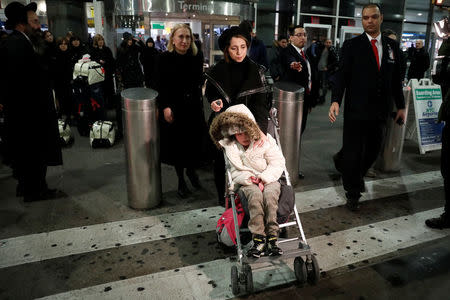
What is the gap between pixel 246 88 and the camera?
12.6ft

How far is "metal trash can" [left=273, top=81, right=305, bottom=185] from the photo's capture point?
190 inches

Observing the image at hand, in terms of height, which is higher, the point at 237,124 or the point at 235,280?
A: the point at 237,124

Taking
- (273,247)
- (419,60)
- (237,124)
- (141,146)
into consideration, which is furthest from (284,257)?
(419,60)

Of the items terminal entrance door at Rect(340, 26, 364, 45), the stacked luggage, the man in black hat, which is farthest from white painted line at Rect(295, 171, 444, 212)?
terminal entrance door at Rect(340, 26, 364, 45)

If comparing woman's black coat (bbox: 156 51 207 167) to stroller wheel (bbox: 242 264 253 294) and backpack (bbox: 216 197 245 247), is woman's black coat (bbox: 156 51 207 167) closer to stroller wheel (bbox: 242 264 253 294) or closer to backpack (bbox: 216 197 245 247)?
backpack (bbox: 216 197 245 247)

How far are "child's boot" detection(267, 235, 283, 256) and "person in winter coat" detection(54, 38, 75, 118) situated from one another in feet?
25.0

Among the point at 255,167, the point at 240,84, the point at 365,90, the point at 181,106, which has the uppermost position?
the point at 240,84

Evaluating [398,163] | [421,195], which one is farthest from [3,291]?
[398,163]

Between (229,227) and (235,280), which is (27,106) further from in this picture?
(235,280)

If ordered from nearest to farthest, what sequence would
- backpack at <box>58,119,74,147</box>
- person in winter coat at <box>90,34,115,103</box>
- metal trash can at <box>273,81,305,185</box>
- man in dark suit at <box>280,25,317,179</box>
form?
metal trash can at <box>273,81,305,185</box>
man in dark suit at <box>280,25,317,179</box>
backpack at <box>58,119,74,147</box>
person in winter coat at <box>90,34,115,103</box>

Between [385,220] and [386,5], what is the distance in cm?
1824

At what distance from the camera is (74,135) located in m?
8.09

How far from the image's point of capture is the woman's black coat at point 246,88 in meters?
3.84

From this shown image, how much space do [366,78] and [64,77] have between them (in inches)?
308
